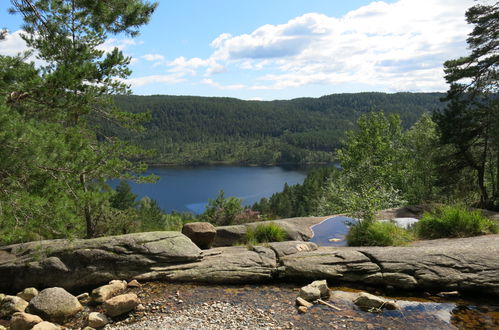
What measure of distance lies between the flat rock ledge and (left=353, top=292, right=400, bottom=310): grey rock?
113cm

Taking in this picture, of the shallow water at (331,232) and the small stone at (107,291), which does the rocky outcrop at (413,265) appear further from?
the small stone at (107,291)

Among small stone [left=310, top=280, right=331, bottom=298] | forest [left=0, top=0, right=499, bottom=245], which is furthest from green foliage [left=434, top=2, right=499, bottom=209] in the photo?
small stone [left=310, top=280, right=331, bottom=298]

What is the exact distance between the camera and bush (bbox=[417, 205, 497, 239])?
35.0ft

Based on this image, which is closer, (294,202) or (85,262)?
(85,262)

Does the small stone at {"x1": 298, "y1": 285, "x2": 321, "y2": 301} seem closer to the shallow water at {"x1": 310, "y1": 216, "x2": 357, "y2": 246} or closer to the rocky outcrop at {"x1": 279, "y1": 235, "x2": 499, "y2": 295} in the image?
the rocky outcrop at {"x1": 279, "y1": 235, "x2": 499, "y2": 295}

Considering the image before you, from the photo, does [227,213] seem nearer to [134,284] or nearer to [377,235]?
[377,235]

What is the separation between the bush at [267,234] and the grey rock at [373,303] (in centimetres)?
461

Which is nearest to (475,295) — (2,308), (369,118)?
(2,308)

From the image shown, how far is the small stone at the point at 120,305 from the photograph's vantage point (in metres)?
7.68

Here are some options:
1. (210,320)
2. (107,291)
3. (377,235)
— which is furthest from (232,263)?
(377,235)

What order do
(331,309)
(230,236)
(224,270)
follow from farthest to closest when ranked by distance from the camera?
(230,236), (224,270), (331,309)

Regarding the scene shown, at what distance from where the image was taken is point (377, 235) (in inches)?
428

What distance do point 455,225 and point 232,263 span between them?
720cm

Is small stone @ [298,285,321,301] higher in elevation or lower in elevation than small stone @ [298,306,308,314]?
higher
